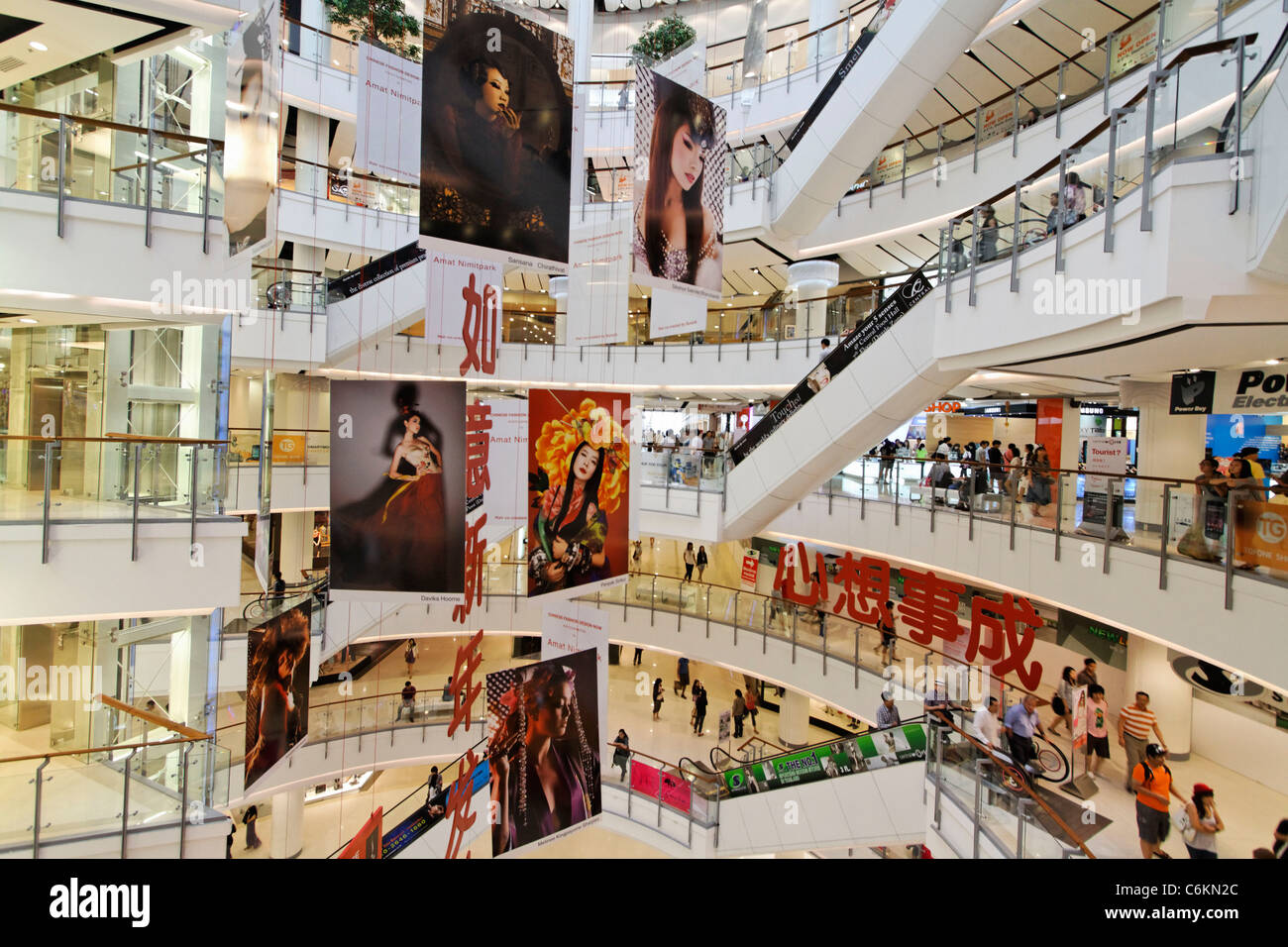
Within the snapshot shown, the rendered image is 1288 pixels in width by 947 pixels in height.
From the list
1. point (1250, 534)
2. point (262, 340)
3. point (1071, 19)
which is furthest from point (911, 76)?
point (262, 340)

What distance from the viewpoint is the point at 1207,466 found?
236 inches

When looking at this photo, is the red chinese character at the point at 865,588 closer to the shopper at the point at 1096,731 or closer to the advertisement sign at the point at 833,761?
the advertisement sign at the point at 833,761

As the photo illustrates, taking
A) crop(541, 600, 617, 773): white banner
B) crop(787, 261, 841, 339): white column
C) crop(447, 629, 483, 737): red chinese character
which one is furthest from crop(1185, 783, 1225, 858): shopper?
crop(787, 261, 841, 339): white column

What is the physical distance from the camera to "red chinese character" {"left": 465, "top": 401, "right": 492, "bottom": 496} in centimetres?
461

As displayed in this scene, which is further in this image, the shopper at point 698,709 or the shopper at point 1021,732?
the shopper at point 698,709

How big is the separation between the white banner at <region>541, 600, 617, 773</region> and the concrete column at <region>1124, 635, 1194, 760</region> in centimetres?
762

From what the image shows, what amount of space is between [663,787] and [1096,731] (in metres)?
5.39

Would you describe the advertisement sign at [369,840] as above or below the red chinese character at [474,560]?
below

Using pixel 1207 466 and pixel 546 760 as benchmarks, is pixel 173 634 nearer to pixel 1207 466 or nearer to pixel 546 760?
pixel 546 760

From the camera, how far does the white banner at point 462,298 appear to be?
14.9 feet

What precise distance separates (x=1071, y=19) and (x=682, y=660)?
44.9ft

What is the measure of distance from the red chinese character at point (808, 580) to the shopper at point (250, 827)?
9.92 meters

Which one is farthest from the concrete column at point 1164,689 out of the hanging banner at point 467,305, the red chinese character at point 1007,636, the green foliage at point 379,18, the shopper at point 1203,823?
the green foliage at point 379,18

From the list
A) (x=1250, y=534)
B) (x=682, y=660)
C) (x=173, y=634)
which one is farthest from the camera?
(x=682, y=660)
